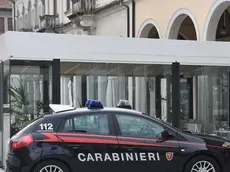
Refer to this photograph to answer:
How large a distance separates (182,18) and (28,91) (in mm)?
9182

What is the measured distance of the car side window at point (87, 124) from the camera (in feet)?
28.8

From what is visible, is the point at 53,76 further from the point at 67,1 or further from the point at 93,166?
the point at 67,1

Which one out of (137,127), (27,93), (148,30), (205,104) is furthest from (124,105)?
(148,30)

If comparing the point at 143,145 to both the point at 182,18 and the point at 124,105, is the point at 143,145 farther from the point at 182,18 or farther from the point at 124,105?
the point at 182,18

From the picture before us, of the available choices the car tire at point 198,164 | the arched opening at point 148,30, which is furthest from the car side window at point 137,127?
the arched opening at point 148,30

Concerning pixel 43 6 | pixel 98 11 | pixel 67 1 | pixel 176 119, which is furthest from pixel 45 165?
pixel 43 6

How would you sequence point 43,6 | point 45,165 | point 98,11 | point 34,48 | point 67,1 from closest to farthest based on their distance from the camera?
point 45,165 < point 34,48 < point 98,11 < point 67,1 < point 43,6

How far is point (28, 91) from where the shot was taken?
41.5 feet

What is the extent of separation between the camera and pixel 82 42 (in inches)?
498

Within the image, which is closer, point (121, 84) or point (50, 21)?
point (121, 84)

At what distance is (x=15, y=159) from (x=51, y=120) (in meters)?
0.92

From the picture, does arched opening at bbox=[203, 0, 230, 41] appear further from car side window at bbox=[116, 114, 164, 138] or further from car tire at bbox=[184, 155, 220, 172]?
car side window at bbox=[116, 114, 164, 138]

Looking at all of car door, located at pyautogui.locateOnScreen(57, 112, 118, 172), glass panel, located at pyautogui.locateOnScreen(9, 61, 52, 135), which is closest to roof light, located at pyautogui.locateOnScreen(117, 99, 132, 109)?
glass panel, located at pyautogui.locateOnScreen(9, 61, 52, 135)

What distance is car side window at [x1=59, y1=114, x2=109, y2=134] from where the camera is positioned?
346 inches
